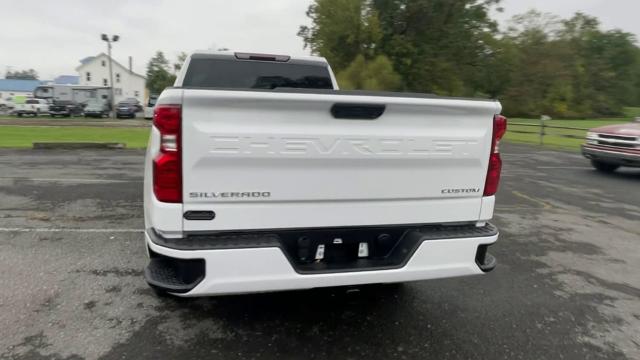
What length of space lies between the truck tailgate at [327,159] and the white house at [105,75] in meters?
79.7

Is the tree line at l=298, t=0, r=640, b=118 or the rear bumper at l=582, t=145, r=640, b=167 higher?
the tree line at l=298, t=0, r=640, b=118

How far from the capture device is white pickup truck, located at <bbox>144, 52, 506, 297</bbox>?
247 centimetres

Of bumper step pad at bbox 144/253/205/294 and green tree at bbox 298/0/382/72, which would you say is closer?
bumper step pad at bbox 144/253/205/294

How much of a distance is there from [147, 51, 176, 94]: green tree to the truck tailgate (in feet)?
251

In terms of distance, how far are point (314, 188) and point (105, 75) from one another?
84.8 meters

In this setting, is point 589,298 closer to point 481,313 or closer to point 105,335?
point 481,313

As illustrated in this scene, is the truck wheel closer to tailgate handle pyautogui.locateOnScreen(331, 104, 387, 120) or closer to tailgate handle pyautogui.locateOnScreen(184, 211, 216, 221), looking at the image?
tailgate handle pyautogui.locateOnScreen(331, 104, 387, 120)

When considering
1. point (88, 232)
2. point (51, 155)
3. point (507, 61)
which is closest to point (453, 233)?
point (88, 232)

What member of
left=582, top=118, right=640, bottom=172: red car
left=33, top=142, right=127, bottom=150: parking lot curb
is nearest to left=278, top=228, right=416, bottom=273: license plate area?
left=582, top=118, right=640, bottom=172: red car

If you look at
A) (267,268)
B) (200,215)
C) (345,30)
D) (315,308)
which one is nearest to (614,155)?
(315,308)

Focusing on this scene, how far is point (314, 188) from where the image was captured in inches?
107

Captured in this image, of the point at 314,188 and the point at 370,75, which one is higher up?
the point at 370,75

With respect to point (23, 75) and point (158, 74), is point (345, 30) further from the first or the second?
point (23, 75)

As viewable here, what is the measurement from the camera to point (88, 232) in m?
5.36
